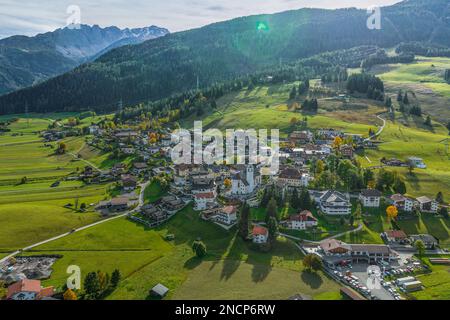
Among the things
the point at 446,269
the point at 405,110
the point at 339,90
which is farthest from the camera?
the point at 339,90

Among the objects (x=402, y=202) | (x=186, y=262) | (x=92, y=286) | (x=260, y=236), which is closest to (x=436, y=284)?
(x=402, y=202)

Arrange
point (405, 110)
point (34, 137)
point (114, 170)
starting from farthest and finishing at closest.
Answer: point (34, 137), point (405, 110), point (114, 170)

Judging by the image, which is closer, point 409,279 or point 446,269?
point 409,279

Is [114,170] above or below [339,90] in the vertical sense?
below

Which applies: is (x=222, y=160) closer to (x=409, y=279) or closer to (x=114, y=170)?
(x=114, y=170)

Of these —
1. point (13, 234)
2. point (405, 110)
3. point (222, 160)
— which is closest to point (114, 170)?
point (222, 160)

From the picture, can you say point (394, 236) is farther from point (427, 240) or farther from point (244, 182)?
point (244, 182)

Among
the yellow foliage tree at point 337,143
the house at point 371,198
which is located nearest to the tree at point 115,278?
the house at point 371,198
